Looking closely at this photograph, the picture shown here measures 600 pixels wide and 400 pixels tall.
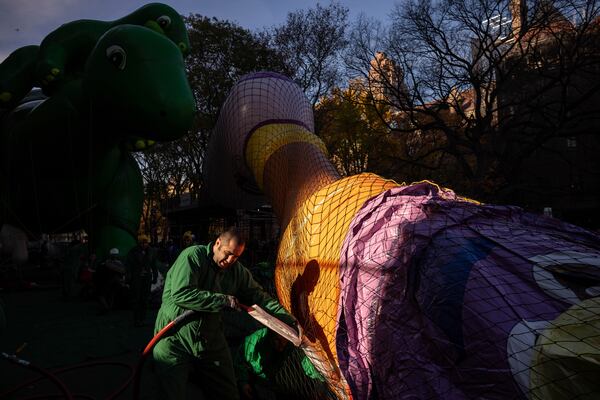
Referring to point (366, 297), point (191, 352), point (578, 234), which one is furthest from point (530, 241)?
point (191, 352)

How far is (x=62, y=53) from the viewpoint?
28.9 feet

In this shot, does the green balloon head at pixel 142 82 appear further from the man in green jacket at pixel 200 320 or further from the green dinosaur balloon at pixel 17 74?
the man in green jacket at pixel 200 320

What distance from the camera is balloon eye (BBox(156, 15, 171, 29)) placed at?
9.45 m

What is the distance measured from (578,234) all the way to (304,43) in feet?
60.3

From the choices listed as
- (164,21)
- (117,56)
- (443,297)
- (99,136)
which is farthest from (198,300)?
(164,21)

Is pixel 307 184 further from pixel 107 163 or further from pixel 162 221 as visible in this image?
pixel 162 221

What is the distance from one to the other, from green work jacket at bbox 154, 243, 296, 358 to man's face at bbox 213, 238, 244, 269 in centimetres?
6

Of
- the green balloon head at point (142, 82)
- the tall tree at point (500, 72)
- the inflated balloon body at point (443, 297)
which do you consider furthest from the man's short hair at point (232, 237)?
the tall tree at point (500, 72)

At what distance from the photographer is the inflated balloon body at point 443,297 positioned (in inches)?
78.3

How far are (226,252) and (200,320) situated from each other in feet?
1.55

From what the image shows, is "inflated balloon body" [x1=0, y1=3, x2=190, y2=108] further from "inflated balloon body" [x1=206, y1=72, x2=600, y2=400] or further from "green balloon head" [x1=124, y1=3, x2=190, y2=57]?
"inflated balloon body" [x1=206, y1=72, x2=600, y2=400]

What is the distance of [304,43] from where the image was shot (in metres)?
19.6

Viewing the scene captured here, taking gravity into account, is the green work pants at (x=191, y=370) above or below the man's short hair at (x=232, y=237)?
below

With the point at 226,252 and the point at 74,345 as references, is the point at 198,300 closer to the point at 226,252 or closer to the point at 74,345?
the point at 226,252
